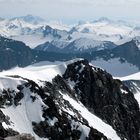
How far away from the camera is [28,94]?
169125mm

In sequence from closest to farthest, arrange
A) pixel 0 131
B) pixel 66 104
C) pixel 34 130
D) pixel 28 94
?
1. pixel 0 131
2. pixel 34 130
3. pixel 28 94
4. pixel 66 104

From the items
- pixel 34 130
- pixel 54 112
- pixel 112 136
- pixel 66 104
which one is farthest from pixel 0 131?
pixel 112 136

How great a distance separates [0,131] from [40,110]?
36.9 m

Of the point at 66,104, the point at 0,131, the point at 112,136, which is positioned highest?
the point at 0,131

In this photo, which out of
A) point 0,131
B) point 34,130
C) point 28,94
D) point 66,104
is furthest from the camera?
point 66,104

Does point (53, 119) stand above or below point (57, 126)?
above

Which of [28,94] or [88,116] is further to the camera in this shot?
[88,116]

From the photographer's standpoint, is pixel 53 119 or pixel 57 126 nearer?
pixel 57 126

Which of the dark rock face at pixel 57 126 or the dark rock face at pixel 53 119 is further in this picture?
the dark rock face at pixel 53 119

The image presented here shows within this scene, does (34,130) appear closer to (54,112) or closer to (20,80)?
(54,112)

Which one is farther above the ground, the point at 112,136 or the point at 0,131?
the point at 0,131

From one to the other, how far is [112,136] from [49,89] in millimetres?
29937

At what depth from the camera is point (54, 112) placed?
163875mm

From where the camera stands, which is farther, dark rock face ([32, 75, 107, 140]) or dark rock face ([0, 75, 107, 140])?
dark rock face ([0, 75, 107, 140])
